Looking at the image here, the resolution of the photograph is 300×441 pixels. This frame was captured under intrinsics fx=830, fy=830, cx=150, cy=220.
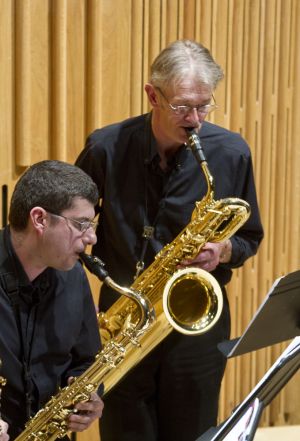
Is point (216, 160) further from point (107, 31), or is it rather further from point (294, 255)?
point (294, 255)

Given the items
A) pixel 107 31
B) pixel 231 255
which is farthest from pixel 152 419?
pixel 107 31

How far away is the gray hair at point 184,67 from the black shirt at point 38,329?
632mm

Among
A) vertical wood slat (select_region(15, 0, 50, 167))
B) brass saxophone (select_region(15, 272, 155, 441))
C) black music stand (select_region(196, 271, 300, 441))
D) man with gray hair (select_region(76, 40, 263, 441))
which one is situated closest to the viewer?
black music stand (select_region(196, 271, 300, 441))

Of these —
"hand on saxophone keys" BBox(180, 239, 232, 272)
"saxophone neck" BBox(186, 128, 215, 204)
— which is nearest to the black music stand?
"hand on saxophone keys" BBox(180, 239, 232, 272)

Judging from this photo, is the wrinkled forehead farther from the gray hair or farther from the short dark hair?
the short dark hair

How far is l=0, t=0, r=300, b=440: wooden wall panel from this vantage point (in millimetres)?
2973

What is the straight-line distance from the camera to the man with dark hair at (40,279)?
79.0 inches

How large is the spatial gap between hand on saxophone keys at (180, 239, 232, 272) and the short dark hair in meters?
0.56

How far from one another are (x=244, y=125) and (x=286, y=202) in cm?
46

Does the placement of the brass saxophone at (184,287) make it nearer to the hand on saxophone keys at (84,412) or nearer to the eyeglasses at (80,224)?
the hand on saxophone keys at (84,412)

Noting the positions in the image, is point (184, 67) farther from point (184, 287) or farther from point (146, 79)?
point (146, 79)

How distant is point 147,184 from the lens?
2.58 m

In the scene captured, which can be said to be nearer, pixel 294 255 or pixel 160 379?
pixel 160 379

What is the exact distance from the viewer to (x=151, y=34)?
3.32 meters
